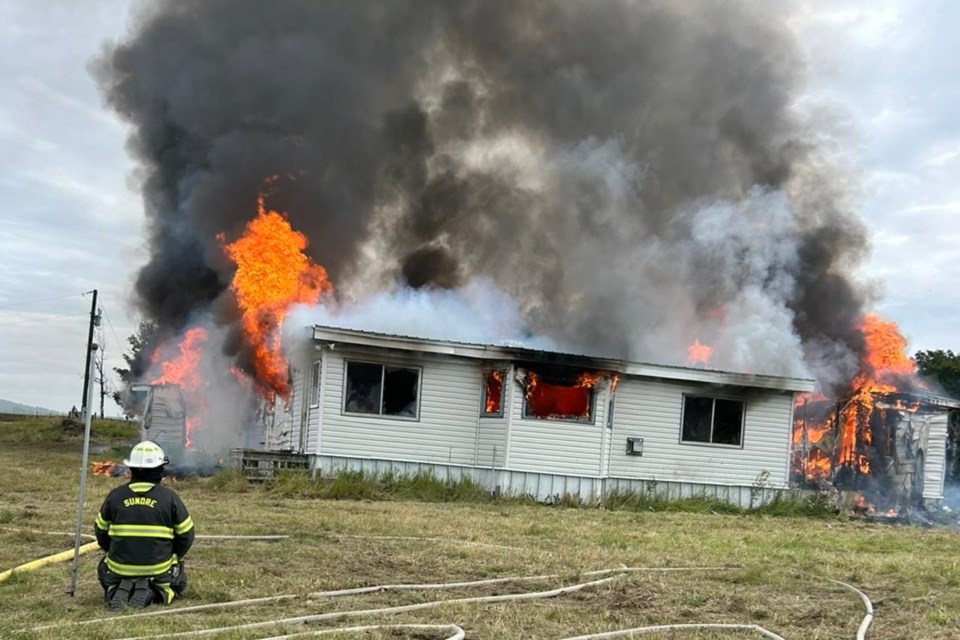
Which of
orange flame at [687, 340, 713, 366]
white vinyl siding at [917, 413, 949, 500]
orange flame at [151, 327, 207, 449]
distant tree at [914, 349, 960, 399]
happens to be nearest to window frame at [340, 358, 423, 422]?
orange flame at [687, 340, 713, 366]

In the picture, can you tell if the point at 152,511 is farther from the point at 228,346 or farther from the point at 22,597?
the point at 228,346

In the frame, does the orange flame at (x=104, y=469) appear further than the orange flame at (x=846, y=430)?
No

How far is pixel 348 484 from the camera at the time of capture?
57.5ft

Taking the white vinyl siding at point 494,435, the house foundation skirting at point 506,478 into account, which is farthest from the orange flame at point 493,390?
the house foundation skirting at point 506,478

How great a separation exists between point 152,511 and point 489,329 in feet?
66.3

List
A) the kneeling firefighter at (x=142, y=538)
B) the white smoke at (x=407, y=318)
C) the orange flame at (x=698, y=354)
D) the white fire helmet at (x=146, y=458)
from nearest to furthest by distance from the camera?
the kneeling firefighter at (x=142, y=538)
the white fire helmet at (x=146, y=458)
the white smoke at (x=407, y=318)
the orange flame at (x=698, y=354)

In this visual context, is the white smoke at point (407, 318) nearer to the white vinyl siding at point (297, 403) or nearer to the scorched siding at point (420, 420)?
the white vinyl siding at point (297, 403)

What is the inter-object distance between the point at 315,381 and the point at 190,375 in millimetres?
10385

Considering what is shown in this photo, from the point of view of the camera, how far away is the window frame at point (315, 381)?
19.2 metres

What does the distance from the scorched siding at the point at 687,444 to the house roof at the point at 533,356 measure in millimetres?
392

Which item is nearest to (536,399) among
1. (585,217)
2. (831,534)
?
(831,534)

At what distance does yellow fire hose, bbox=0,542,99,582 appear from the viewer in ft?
26.8

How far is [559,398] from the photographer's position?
19.9 m

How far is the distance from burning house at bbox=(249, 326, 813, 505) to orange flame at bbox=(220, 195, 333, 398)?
282 cm
